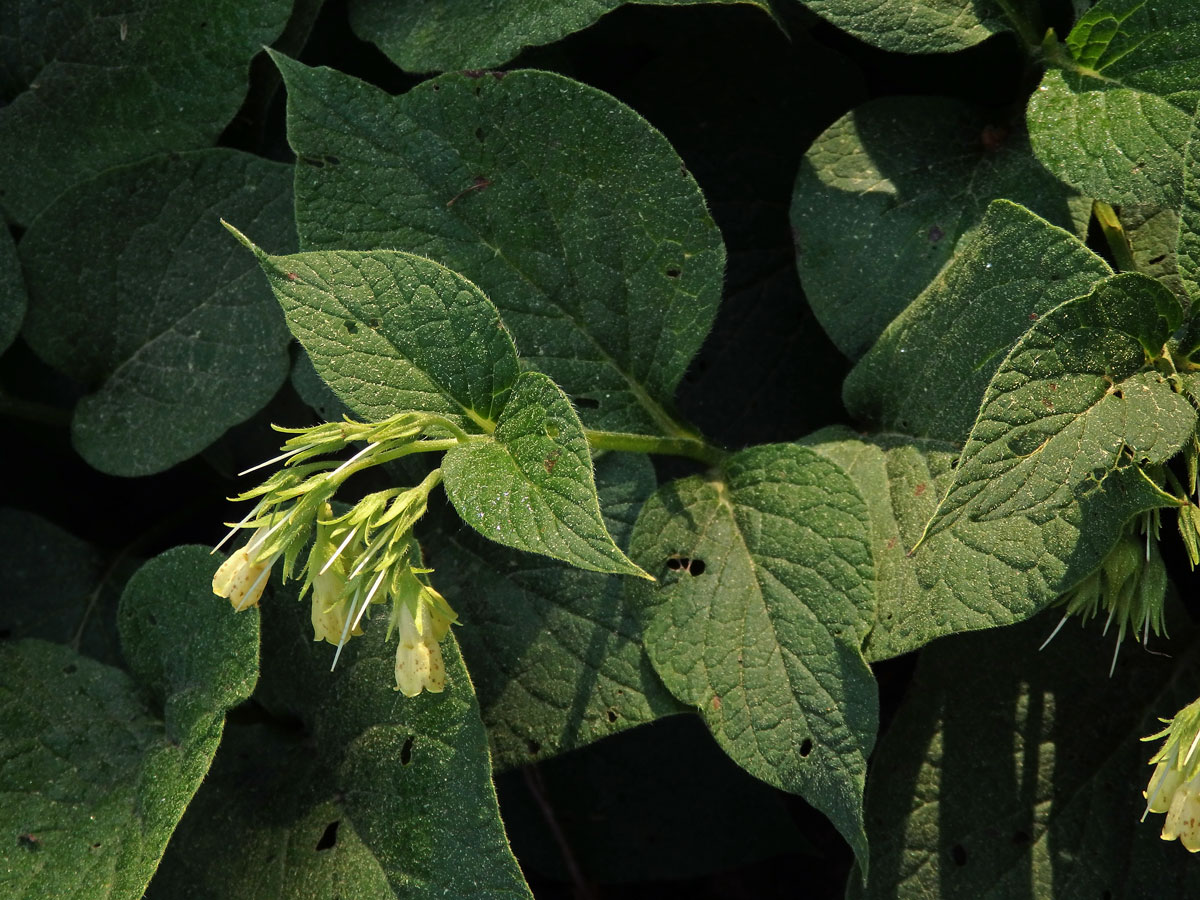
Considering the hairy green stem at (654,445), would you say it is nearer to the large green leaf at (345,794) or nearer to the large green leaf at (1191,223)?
the large green leaf at (345,794)

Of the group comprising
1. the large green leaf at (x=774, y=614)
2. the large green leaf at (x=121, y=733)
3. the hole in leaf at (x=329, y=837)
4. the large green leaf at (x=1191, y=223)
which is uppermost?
the large green leaf at (x=1191, y=223)

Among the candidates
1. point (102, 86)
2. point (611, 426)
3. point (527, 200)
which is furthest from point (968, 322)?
point (102, 86)

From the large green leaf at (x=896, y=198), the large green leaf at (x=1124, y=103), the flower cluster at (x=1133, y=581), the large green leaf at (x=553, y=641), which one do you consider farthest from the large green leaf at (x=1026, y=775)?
the large green leaf at (x=1124, y=103)

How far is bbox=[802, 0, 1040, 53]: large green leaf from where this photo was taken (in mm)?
1478

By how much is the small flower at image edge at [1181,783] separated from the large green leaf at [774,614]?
311 mm

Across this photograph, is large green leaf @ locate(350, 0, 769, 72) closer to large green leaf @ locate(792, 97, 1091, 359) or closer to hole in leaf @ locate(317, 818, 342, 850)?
large green leaf @ locate(792, 97, 1091, 359)

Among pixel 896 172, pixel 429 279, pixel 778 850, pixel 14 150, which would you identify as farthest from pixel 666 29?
pixel 778 850

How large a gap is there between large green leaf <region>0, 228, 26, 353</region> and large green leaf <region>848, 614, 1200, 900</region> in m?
1.55

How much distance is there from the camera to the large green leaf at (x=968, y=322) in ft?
4.20

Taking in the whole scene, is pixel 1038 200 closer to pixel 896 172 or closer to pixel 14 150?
pixel 896 172

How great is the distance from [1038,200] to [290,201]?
3.77 feet

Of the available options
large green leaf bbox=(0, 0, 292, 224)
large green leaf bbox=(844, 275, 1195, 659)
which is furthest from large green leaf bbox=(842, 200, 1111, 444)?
large green leaf bbox=(0, 0, 292, 224)

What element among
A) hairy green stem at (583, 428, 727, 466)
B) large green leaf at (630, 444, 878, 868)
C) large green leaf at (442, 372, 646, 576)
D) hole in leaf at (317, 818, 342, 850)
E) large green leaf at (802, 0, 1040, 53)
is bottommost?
hole in leaf at (317, 818, 342, 850)

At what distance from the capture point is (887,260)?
156 centimetres
